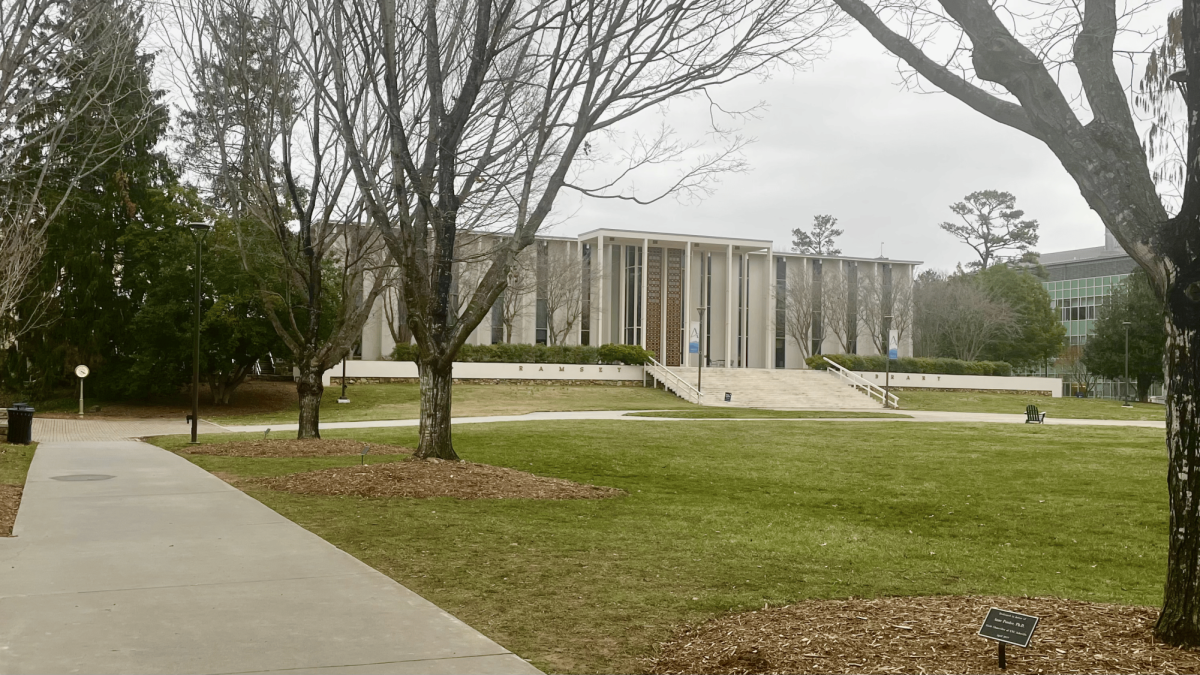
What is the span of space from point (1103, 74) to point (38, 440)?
2535cm

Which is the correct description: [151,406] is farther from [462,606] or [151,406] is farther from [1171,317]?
[1171,317]

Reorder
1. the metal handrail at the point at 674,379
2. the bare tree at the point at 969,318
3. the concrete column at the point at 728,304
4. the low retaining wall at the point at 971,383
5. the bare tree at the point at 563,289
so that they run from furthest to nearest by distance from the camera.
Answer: the bare tree at the point at 969,318 < the concrete column at the point at 728,304 < the low retaining wall at the point at 971,383 < the bare tree at the point at 563,289 < the metal handrail at the point at 674,379

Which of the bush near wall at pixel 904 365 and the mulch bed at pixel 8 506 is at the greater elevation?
the bush near wall at pixel 904 365

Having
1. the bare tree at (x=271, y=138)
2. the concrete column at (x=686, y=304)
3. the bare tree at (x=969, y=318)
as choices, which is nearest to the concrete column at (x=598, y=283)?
the concrete column at (x=686, y=304)

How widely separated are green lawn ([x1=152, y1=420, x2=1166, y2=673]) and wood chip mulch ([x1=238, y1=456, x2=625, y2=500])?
0.50 m

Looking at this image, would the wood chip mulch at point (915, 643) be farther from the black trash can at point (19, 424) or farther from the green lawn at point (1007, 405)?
the green lawn at point (1007, 405)

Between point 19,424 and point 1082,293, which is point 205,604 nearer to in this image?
point 19,424

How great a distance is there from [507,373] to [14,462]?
3447 centimetres

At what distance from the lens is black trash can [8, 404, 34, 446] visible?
21.3m

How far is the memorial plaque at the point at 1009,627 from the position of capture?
14.8 ft

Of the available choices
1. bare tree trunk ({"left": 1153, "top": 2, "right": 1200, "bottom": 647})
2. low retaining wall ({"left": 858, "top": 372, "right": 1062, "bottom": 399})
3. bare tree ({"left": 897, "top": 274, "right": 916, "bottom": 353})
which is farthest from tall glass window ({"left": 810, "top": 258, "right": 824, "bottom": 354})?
bare tree trunk ({"left": 1153, "top": 2, "right": 1200, "bottom": 647})

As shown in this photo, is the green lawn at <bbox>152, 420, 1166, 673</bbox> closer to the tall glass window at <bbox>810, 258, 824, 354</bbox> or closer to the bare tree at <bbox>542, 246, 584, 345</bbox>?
the bare tree at <bbox>542, 246, 584, 345</bbox>

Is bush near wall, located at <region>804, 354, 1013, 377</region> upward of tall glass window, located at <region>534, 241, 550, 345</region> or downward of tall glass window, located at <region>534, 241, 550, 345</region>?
downward

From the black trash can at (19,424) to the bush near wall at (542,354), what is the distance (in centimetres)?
2793
